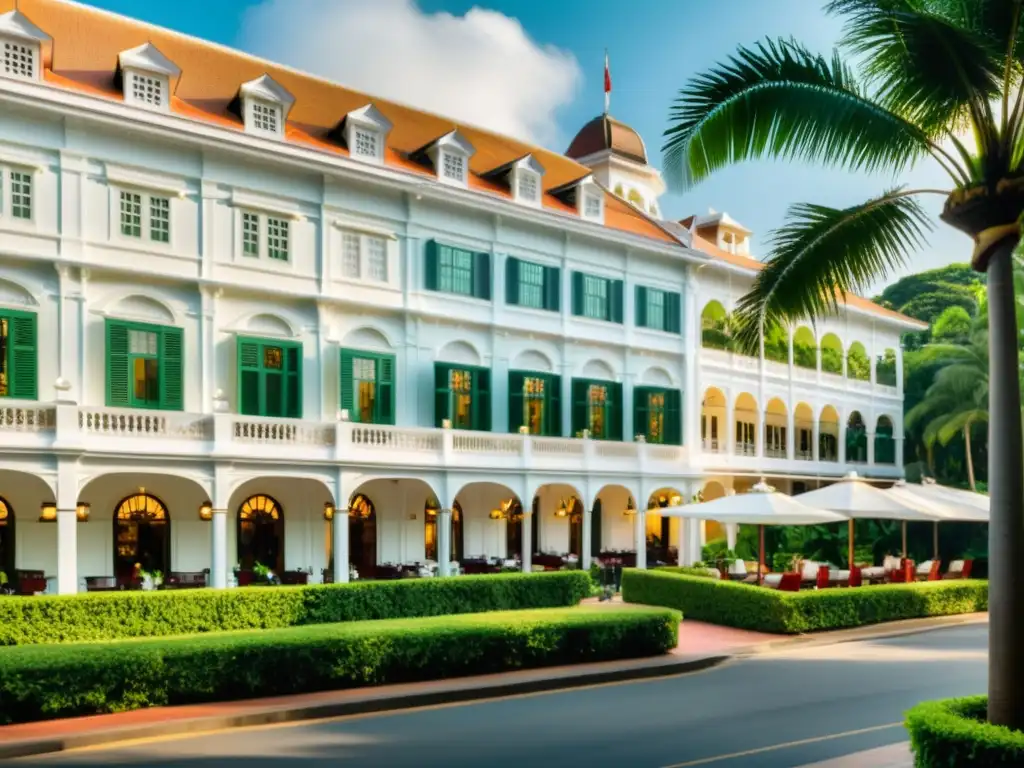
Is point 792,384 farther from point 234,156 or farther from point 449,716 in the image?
point 449,716

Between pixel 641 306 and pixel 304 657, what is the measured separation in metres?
24.6

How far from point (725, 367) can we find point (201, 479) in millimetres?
20804

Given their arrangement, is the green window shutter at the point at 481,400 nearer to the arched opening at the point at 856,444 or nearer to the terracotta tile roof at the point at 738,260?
the terracotta tile roof at the point at 738,260

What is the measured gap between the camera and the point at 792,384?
43.6m

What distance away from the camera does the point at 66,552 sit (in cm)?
2352

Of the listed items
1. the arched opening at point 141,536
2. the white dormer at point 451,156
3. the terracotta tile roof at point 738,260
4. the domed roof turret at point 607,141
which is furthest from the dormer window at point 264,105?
the domed roof turret at point 607,141

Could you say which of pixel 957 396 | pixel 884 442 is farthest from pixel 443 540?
pixel 957 396

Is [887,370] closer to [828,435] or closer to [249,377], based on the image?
[828,435]

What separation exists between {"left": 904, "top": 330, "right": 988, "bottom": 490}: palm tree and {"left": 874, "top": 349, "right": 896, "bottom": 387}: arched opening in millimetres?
1626

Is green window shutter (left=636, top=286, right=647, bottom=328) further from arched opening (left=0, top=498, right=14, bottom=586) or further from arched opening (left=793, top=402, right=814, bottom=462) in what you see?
arched opening (left=0, top=498, right=14, bottom=586)

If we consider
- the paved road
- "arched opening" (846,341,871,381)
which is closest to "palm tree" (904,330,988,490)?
"arched opening" (846,341,871,381)

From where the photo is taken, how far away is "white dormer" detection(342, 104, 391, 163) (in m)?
30.1

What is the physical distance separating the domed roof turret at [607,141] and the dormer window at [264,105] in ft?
66.7

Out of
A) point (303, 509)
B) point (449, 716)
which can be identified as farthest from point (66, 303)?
point (449, 716)
